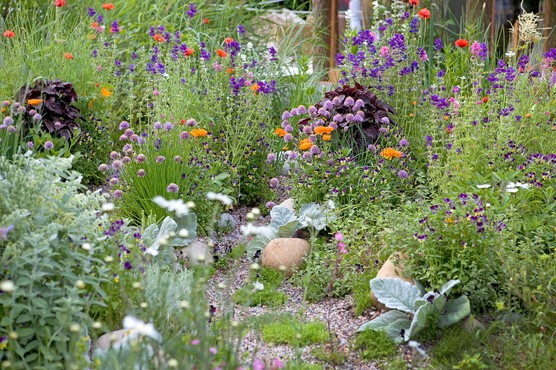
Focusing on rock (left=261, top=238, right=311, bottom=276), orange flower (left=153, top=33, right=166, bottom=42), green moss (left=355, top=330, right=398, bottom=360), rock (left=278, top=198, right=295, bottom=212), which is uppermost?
orange flower (left=153, top=33, right=166, bottom=42)

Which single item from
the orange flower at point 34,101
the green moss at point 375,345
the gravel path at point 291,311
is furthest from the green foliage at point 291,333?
the orange flower at point 34,101

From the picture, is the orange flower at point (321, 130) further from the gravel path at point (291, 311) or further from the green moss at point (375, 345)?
the green moss at point (375, 345)

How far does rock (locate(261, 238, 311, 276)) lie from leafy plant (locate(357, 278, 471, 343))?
90 cm

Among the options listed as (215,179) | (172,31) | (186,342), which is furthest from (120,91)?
(186,342)

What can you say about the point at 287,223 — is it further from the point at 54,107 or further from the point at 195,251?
the point at 54,107

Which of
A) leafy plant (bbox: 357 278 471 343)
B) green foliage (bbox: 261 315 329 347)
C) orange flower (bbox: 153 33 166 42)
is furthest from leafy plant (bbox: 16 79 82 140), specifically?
leafy plant (bbox: 357 278 471 343)

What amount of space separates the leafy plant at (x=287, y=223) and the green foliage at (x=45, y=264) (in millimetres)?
1523

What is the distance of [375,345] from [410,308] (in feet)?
0.86

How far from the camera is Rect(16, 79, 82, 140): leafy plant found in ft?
19.2

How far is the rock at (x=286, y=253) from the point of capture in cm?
493

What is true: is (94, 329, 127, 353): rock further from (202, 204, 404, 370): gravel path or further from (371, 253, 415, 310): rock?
(371, 253, 415, 310): rock

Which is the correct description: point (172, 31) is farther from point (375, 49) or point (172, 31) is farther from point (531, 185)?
point (531, 185)

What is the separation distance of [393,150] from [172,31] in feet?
11.7

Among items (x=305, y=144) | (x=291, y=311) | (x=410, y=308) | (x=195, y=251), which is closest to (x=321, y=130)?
(x=305, y=144)
